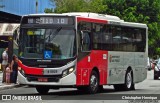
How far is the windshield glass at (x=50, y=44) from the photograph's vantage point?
17938 millimetres

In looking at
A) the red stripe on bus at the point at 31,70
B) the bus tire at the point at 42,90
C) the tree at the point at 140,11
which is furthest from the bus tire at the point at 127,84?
the tree at the point at 140,11

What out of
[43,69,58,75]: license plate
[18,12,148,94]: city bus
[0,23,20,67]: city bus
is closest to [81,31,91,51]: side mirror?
[18,12,148,94]: city bus

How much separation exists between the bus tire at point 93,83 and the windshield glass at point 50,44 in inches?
65.5

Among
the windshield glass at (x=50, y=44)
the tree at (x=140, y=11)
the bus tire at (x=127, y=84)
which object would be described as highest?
the tree at (x=140, y=11)

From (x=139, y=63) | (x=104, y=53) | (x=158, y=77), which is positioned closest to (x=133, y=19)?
(x=158, y=77)

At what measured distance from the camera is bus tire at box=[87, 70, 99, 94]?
748 inches

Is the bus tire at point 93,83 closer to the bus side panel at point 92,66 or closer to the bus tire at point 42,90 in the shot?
the bus side panel at point 92,66

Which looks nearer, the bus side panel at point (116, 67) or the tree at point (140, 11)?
the bus side panel at point (116, 67)

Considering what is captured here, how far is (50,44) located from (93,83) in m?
2.53

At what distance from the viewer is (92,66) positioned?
1919cm

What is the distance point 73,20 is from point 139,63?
21.4 feet

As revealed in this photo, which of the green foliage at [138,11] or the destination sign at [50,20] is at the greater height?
the green foliage at [138,11]

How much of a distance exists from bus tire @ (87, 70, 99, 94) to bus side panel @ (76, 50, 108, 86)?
9.8 inches

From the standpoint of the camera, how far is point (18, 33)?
1869cm
